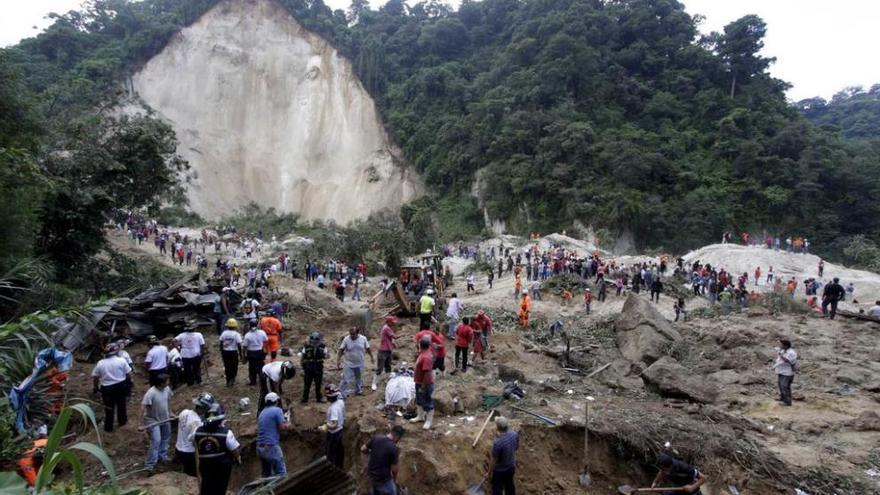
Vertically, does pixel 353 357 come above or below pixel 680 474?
above

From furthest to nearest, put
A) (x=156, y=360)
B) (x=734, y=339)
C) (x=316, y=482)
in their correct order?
(x=734, y=339) → (x=156, y=360) → (x=316, y=482)

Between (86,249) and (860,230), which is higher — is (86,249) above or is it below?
below

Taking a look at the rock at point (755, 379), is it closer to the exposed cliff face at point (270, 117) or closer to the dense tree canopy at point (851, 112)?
the exposed cliff face at point (270, 117)

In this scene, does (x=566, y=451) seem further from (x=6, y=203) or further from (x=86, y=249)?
(x=86, y=249)

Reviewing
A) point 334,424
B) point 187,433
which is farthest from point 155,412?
point 334,424

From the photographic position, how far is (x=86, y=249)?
55.6 feet

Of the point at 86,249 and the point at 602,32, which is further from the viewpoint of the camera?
the point at 602,32

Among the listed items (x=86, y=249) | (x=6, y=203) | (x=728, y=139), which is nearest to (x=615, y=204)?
(x=728, y=139)

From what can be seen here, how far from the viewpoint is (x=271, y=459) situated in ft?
20.5

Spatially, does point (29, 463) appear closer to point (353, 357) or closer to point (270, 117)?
point (353, 357)

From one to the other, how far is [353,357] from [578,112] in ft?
134

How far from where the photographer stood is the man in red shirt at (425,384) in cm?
755

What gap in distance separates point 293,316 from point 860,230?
139 feet

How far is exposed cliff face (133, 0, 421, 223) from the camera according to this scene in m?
52.8
